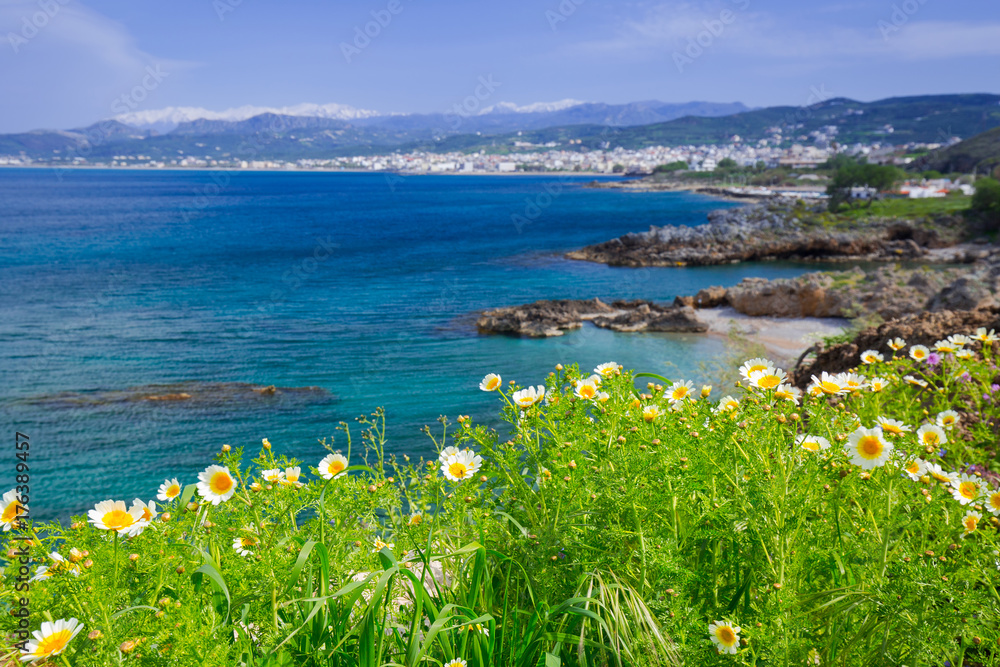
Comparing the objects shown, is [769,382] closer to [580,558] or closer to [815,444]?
[815,444]

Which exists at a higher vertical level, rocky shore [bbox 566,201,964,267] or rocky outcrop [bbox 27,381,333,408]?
rocky outcrop [bbox 27,381,333,408]

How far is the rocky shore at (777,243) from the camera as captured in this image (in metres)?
37.7

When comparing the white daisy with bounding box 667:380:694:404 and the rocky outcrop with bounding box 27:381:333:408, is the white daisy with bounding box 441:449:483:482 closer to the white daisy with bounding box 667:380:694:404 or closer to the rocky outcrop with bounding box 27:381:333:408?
the white daisy with bounding box 667:380:694:404

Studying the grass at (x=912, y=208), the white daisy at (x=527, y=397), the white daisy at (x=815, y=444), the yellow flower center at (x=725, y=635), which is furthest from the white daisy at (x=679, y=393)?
the grass at (x=912, y=208)

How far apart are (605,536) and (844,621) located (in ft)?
2.58

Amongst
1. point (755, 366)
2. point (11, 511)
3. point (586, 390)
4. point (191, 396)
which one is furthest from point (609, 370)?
point (191, 396)

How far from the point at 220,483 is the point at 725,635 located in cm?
182

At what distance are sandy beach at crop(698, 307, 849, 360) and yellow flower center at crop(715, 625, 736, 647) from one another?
17291 millimetres

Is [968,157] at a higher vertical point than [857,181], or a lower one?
higher

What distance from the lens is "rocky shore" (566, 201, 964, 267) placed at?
37688 millimetres

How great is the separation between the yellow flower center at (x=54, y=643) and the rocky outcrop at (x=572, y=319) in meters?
19.5

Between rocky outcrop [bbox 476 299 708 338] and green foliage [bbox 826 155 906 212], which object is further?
green foliage [bbox 826 155 906 212]

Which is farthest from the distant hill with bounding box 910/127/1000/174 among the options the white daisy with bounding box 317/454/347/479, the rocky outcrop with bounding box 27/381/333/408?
the white daisy with bounding box 317/454/347/479

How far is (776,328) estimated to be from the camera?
21078mm
